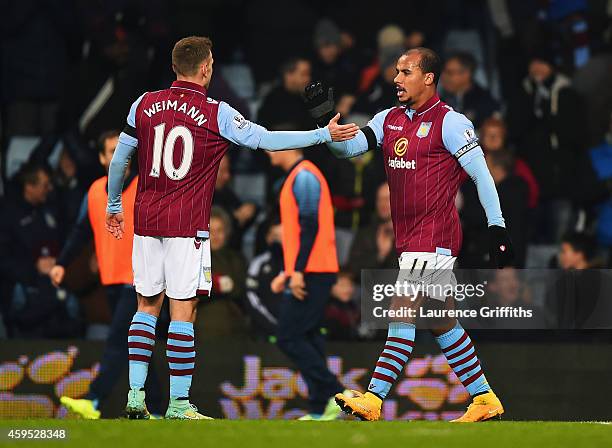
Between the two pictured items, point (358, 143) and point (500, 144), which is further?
point (500, 144)

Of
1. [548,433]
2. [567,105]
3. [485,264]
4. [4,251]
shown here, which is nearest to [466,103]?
[567,105]

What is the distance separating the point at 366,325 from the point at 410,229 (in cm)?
322

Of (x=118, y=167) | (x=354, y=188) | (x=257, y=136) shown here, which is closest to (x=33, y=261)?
(x=354, y=188)

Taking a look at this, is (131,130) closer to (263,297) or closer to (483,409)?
(483,409)

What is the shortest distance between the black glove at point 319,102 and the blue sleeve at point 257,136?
0.11 metres

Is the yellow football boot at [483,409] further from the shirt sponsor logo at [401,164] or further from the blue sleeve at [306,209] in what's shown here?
the blue sleeve at [306,209]

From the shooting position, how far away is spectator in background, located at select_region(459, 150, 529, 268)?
1324 centimetres

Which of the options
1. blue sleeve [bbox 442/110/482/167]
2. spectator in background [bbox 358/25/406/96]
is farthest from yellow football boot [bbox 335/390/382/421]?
spectator in background [bbox 358/25/406/96]

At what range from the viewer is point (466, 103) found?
14148 millimetres

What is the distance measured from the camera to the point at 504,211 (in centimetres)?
1330

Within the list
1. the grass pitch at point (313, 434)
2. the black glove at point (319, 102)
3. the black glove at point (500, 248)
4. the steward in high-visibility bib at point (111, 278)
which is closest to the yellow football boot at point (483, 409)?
the grass pitch at point (313, 434)

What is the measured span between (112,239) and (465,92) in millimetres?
4404

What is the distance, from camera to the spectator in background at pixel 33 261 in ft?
43.2

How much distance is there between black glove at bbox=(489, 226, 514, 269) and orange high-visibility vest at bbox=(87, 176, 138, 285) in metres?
2.75
